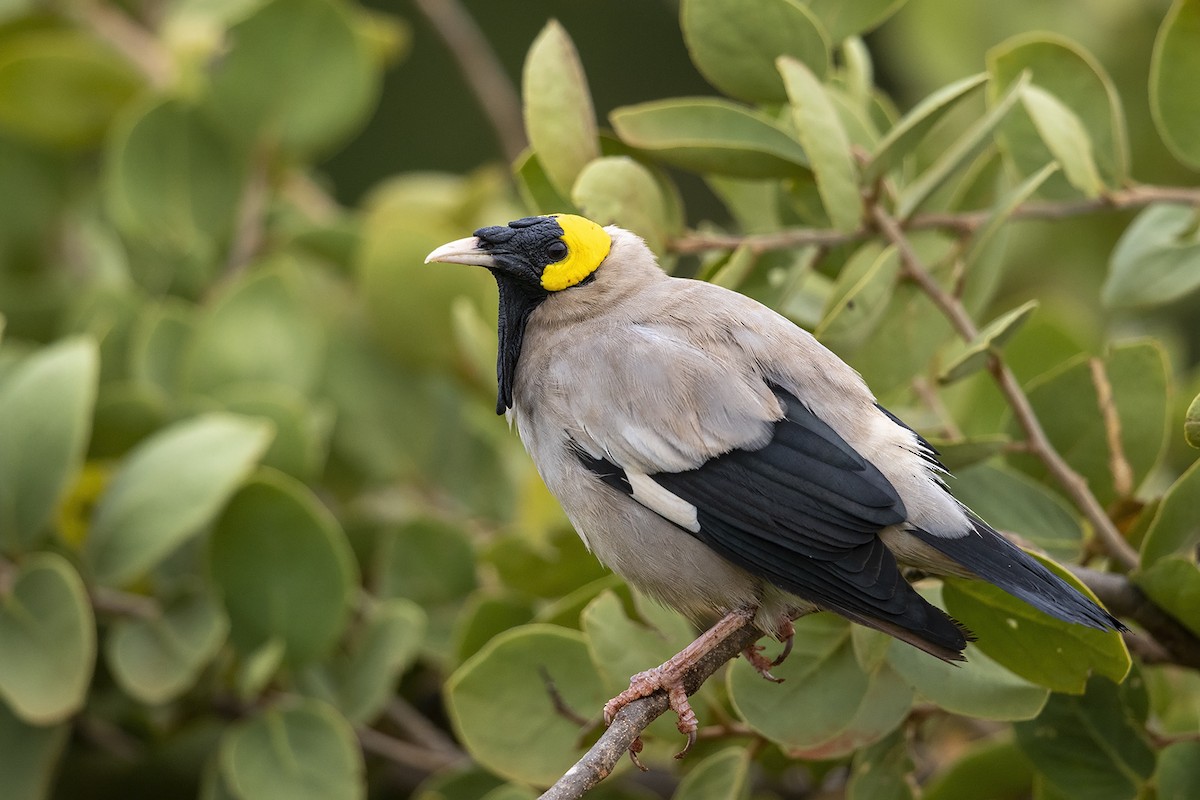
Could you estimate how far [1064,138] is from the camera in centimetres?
262

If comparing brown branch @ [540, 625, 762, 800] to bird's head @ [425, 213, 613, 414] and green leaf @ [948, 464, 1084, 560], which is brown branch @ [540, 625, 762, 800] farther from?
bird's head @ [425, 213, 613, 414]

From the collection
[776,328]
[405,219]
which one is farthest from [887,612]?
[405,219]

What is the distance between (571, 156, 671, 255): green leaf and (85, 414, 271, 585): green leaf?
933 millimetres

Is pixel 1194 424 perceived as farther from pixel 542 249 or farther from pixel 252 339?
pixel 252 339

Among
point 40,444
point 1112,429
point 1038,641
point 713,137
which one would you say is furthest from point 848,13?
point 40,444

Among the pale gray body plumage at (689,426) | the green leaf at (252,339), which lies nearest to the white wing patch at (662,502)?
the pale gray body plumage at (689,426)

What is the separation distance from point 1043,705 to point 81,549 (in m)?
2.08

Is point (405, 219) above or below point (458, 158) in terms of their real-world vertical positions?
above

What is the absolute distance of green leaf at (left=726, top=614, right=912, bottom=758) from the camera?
7.48 ft

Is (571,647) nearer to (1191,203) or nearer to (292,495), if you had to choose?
(292,495)

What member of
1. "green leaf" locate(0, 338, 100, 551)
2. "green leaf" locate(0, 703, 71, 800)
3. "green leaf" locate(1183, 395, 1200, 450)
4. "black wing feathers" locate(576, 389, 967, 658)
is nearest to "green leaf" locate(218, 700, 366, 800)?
"green leaf" locate(0, 703, 71, 800)

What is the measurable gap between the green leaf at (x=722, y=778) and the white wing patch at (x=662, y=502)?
1.36ft

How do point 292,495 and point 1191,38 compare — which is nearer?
point 1191,38

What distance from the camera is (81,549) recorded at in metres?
3.03
